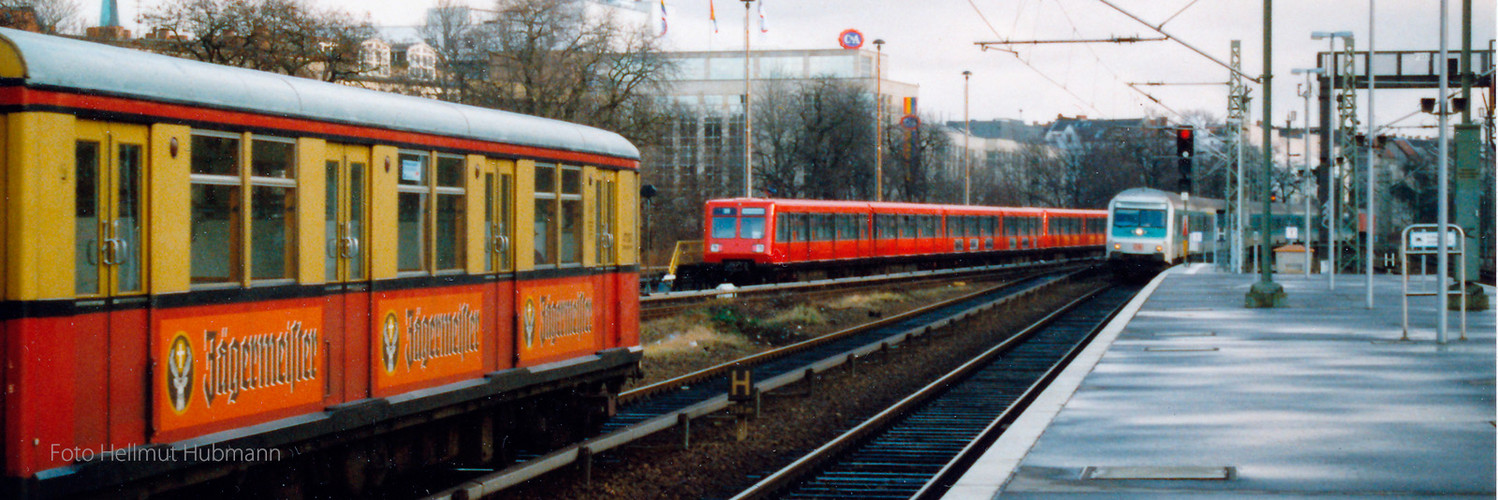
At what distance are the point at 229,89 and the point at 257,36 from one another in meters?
35.8

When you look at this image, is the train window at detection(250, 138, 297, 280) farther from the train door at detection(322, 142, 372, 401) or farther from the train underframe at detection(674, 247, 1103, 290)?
the train underframe at detection(674, 247, 1103, 290)

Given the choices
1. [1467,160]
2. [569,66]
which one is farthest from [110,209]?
[569,66]

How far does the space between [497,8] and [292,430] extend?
147 ft

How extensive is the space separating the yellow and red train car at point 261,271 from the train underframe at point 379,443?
19mm

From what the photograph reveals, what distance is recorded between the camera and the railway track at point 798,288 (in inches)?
1017

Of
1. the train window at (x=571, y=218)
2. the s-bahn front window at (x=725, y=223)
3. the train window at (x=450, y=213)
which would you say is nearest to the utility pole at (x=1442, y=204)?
the train window at (x=571, y=218)

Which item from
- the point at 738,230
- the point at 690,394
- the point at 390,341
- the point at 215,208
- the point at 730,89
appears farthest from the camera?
the point at 730,89

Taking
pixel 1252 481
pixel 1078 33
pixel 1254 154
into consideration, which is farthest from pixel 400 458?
pixel 1254 154

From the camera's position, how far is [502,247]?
10633 millimetres

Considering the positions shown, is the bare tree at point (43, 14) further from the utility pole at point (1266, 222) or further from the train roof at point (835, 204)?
the utility pole at point (1266, 222)

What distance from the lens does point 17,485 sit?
6602 millimetres

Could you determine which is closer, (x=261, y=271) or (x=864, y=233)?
(x=261, y=271)

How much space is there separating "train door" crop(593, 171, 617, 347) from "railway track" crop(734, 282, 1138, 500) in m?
1.90

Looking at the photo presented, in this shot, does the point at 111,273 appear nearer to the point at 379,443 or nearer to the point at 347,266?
the point at 347,266
